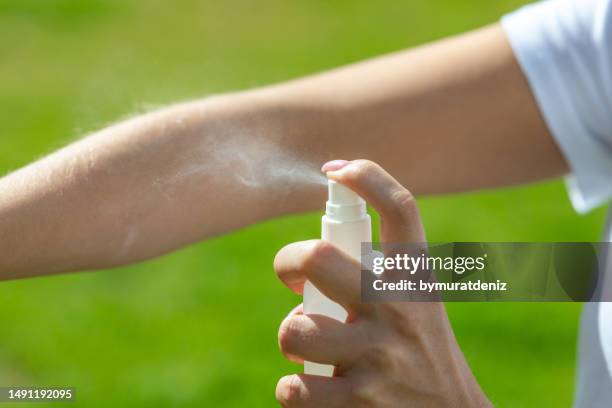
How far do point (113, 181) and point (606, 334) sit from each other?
1.81 ft

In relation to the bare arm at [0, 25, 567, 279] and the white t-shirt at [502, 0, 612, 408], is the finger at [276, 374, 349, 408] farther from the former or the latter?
the white t-shirt at [502, 0, 612, 408]

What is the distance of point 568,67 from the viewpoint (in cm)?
109

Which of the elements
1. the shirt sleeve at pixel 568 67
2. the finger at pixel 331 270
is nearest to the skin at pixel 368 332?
the finger at pixel 331 270

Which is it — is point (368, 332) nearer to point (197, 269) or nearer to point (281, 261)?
point (281, 261)

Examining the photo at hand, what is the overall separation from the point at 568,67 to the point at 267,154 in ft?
1.30

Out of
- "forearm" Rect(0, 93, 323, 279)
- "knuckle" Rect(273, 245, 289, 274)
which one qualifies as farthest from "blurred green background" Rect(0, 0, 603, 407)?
"knuckle" Rect(273, 245, 289, 274)

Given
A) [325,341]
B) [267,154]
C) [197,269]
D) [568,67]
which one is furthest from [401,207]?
[197,269]

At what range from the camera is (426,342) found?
704mm

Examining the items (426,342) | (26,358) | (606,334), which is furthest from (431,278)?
(26,358)

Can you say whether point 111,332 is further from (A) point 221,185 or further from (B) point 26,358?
(A) point 221,185

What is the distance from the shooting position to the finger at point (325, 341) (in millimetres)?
691

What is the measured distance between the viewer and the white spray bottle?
2.41 feet

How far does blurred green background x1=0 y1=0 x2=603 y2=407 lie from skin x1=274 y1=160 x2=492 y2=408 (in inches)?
18.6

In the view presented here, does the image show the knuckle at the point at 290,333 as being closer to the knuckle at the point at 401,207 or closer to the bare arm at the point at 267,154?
the knuckle at the point at 401,207
